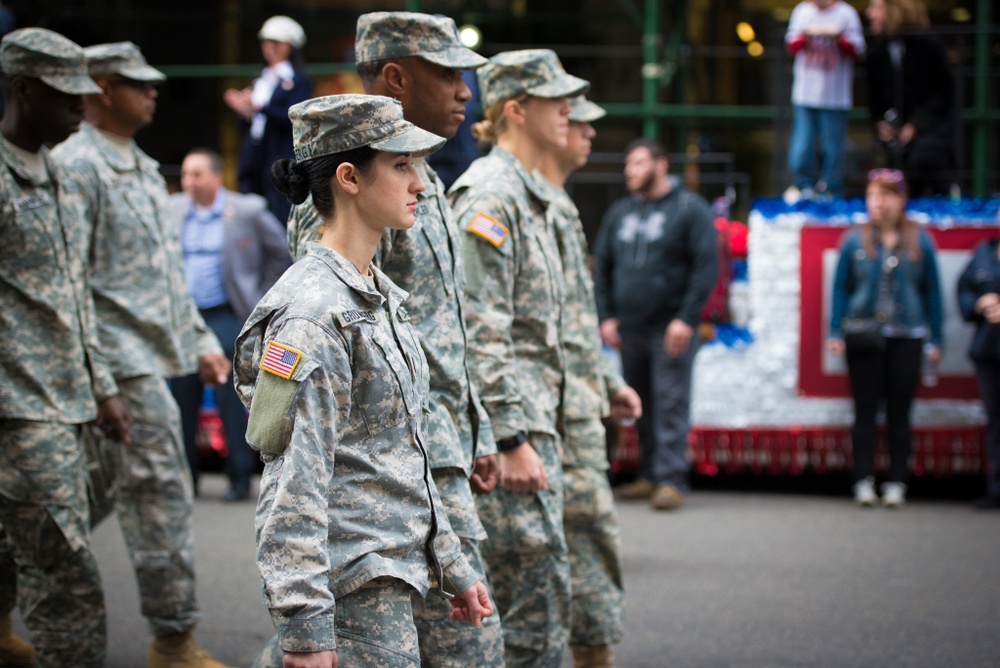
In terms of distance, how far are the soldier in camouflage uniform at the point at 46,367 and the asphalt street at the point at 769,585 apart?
31.1 inches

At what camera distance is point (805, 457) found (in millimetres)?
8906

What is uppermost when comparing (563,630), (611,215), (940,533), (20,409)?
(611,215)

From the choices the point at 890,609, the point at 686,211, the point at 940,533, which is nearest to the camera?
the point at 890,609

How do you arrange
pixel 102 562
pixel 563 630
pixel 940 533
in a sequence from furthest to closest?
pixel 940 533
pixel 102 562
pixel 563 630

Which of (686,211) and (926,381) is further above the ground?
(686,211)

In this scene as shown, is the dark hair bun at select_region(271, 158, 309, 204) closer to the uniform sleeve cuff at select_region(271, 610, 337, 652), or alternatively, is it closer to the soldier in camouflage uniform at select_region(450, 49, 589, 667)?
the uniform sleeve cuff at select_region(271, 610, 337, 652)

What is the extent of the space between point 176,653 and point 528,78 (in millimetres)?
2392

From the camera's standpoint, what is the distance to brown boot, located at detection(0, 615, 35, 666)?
197 inches

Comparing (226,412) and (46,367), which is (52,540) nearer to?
(46,367)

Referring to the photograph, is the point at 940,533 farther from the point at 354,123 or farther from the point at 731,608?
the point at 354,123

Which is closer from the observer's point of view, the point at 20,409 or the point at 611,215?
the point at 20,409

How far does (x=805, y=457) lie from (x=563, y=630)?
5.02 metres

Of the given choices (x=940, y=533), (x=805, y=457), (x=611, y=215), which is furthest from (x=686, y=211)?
(x=940, y=533)

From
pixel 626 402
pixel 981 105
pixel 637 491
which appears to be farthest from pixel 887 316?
pixel 981 105
